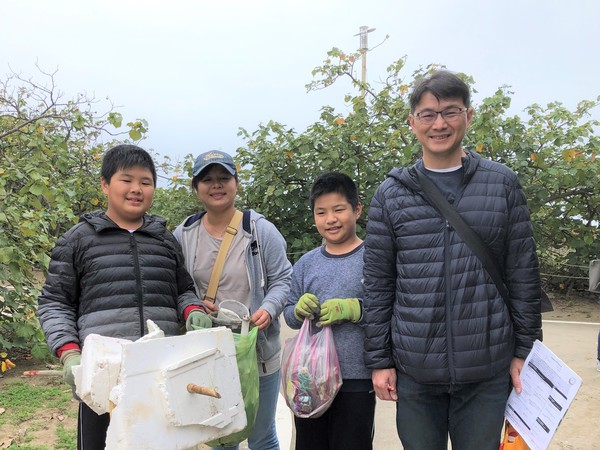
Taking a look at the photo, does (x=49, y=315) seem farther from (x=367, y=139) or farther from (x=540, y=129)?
(x=540, y=129)

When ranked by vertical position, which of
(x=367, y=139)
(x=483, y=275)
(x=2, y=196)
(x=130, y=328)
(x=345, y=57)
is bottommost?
(x=130, y=328)

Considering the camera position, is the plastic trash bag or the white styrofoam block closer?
the white styrofoam block

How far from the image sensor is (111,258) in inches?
73.7

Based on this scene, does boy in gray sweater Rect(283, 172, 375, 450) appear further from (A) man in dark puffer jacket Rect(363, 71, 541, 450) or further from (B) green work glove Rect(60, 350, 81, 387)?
(B) green work glove Rect(60, 350, 81, 387)

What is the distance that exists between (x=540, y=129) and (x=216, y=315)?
5381mm

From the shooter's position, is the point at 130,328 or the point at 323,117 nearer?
the point at 130,328

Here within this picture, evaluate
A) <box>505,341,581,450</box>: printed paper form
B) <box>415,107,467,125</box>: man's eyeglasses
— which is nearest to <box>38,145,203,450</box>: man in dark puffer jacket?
<box>415,107,467,125</box>: man's eyeglasses

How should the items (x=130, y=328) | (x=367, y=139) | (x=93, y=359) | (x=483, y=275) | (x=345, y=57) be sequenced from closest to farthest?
(x=93, y=359)
(x=483, y=275)
(x=130, y=328)
(x=367, y=139)
(x=345, y=57)

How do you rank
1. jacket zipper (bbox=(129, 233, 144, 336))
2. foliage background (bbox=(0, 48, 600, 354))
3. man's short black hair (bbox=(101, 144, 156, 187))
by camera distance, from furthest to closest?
foliage background (bbox=(0, 48, 600, 354)) → man's short black hair (bbox=(101, 144, 156, 187)) → jacket zipper (bbox=(129, 233, 144, 336))

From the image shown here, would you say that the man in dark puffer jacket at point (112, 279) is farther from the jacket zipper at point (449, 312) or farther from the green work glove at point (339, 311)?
the jacket zipper at point (449, 312)

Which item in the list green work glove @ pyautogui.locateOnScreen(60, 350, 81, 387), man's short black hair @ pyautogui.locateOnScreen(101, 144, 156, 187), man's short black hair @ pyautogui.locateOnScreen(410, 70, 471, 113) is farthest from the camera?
man's short black hair @ pyautogui.locateOnScreen(101, 144, 156, 187)

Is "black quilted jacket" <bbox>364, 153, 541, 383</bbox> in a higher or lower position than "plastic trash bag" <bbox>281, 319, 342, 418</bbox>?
higher

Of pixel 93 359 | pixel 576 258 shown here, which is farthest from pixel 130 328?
pixel 576 258

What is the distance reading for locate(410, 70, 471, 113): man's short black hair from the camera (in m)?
1.76
